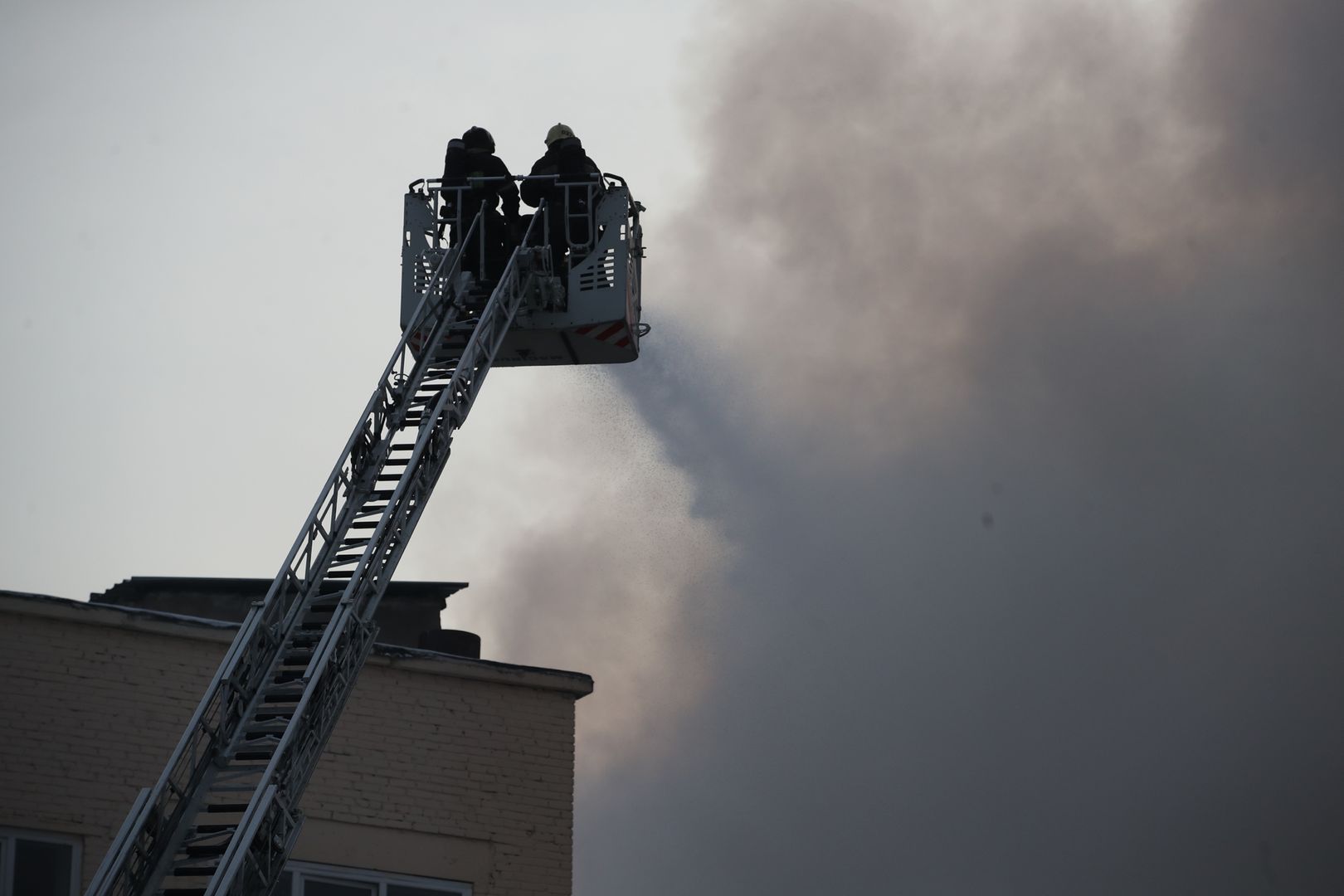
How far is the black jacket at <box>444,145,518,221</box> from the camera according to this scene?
16.0 meters

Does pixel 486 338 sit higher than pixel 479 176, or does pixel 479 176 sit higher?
pixel 479 176

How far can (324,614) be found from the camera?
12.8m

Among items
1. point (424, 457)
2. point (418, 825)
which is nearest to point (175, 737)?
point (418, 825)

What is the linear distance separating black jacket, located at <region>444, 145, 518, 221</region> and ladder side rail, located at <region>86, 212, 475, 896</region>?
284 cm

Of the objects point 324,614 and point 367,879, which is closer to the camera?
point 324,614

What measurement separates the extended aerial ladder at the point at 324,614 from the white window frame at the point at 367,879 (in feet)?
2.97

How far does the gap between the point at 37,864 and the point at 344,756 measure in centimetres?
279

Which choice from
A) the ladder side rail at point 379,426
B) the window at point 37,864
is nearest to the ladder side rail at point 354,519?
the ladder side rail at point 379,426

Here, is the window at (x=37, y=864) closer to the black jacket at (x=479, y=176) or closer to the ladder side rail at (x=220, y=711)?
the ladder side rail at (x=220, y=711)

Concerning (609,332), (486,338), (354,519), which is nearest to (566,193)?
(609,332)

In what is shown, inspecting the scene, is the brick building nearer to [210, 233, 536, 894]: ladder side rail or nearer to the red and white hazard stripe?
[210, 233, 536, 894]: ladder side rail

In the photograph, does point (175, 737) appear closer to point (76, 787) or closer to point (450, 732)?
point (76, 787)

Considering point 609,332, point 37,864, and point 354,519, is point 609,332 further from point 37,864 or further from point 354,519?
point 37,864

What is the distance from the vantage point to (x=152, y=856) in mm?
11148
